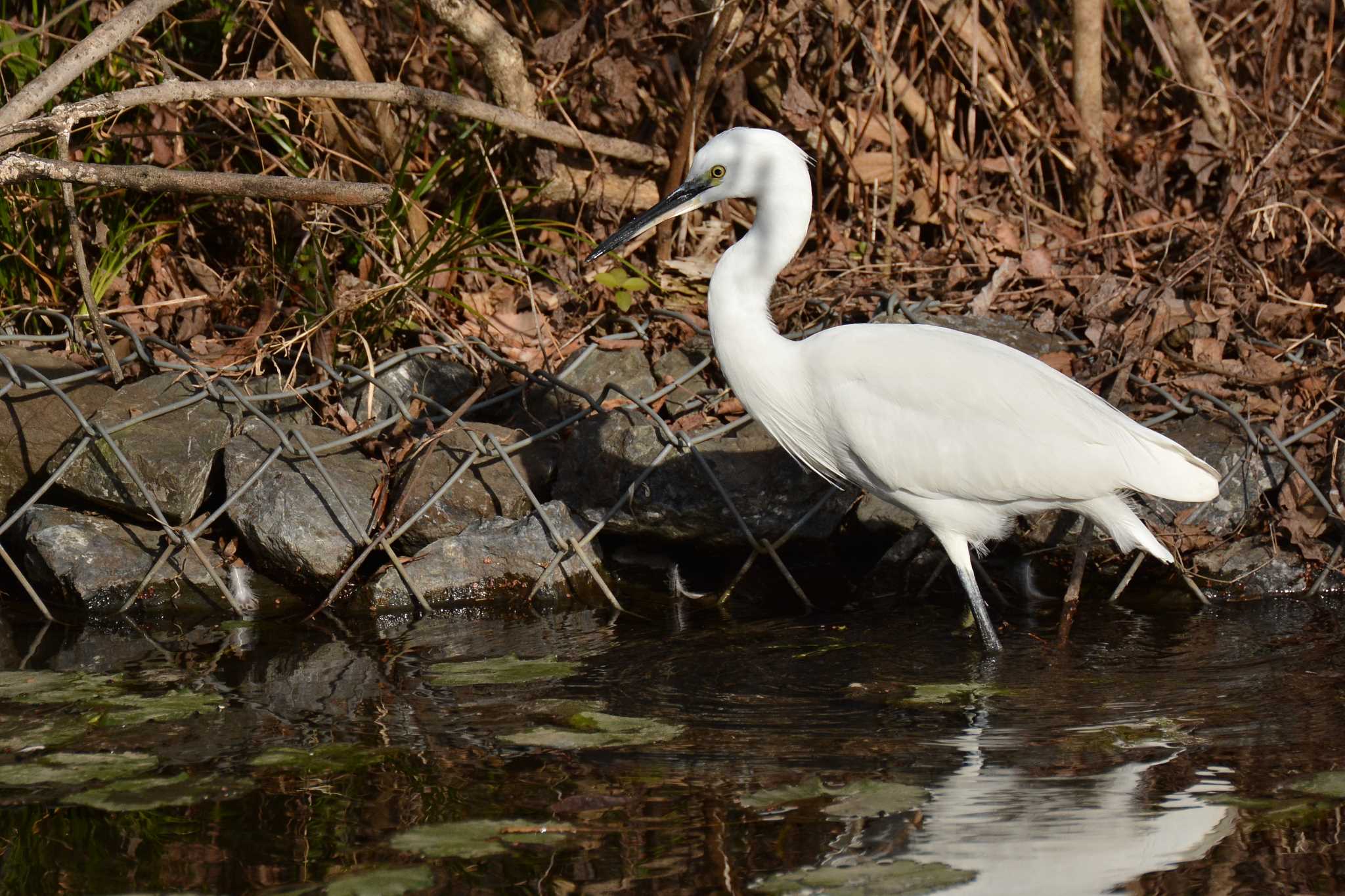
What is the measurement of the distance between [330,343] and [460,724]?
241 centimetres

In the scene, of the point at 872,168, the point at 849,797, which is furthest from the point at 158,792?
the point at 872,168

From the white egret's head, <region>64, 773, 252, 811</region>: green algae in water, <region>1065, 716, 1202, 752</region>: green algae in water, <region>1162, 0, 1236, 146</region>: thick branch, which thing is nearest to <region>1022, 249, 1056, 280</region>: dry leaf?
<region>1162, 0, 1236, 146</region>: thick branch

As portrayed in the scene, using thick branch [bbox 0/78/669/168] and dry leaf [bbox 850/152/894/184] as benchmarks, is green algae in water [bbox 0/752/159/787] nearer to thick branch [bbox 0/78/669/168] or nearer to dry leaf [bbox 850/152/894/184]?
thick branch [bbox 0/78/669/168]

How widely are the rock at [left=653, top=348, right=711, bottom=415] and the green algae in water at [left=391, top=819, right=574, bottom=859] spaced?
105 inches

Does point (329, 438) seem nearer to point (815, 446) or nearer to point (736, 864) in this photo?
point (815, 446)

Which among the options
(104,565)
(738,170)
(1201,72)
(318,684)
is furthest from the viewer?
(1201,72)

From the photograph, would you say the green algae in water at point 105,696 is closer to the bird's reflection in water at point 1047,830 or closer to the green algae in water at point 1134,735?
the bird's reflection in water at point 1047,830

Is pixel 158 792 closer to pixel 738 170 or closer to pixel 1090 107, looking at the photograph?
pixel 738 170

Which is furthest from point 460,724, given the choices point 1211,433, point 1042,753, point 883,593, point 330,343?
point 1211,433

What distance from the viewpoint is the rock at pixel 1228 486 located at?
4.51 meters

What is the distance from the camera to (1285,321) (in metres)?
5.13

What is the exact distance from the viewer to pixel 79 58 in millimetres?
3879

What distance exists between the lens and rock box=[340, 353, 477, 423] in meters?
5.14

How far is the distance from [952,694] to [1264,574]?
5.15 feet
